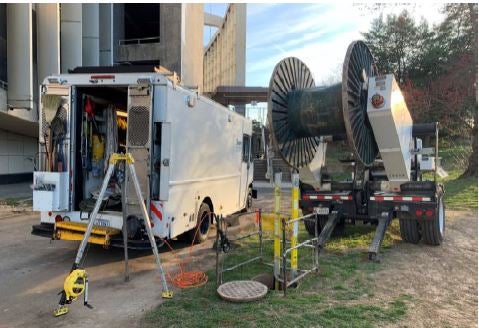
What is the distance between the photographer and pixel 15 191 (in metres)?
16.3

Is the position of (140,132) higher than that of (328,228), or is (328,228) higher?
(140,132)

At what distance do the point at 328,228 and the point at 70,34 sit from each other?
15532 mm

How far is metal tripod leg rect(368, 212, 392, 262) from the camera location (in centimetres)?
687

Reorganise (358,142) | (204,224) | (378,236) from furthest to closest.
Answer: (204,224) < (378,236) < (358,142)

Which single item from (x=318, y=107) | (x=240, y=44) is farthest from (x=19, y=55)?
(x=240, y=44)

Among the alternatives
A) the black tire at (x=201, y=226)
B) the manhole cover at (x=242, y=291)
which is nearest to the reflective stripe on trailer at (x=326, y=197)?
the black tire at (x=201, y=226)

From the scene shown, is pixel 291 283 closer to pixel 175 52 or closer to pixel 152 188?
pixel 152 188

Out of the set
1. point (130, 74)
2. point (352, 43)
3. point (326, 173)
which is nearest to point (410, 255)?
point (326, 173)

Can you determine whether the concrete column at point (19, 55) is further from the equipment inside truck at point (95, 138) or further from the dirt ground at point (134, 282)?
the equipment inside truck at point (95, 138)

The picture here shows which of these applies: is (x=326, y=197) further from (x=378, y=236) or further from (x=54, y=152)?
(x=54, y=152)

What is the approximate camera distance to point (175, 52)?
2455 cm

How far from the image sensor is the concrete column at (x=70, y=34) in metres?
18.4

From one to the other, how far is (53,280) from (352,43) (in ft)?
17.2

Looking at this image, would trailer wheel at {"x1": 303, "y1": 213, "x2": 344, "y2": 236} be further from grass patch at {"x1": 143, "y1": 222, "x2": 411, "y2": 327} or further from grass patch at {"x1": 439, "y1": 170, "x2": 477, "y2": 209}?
grass patch at {"x1": 439, "y1": 170, "x2": 477, "y2": 209}
